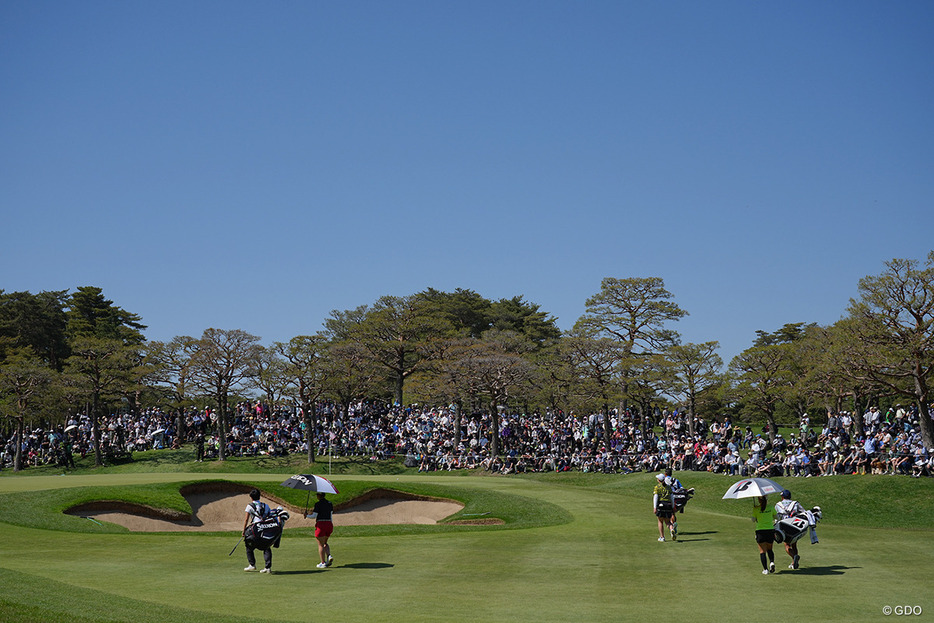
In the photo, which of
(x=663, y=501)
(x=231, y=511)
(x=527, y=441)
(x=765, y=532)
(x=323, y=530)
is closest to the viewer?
(x=765, y=532)

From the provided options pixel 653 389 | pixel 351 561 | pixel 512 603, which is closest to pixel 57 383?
pixel 653 389

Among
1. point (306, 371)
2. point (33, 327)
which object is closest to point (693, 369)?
point (306, 371)

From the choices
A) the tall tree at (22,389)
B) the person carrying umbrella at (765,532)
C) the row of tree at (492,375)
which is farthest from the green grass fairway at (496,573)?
the tall tree at (22,389)

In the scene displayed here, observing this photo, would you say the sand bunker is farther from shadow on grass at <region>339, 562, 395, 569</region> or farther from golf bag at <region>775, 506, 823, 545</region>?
golf bag at <region>775, 506, 823, 545</region>

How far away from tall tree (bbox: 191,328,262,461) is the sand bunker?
26270 mm

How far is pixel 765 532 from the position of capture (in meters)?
16.2

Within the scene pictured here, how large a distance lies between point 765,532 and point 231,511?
21.2 m

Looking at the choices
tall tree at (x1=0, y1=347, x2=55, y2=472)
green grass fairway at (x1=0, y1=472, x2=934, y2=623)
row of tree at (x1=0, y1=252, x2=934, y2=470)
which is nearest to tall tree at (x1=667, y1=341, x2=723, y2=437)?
row of tree at (x1=0, y1=252, x2=934, y2=470)

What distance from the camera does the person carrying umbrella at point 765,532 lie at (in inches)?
638

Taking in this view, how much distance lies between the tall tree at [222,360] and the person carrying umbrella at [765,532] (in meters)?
46.2

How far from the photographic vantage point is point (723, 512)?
30.6 metres

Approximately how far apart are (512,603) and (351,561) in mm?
6348

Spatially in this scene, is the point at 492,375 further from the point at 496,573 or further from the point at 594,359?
the point at 496,573

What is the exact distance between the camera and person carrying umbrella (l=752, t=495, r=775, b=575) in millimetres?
16203
